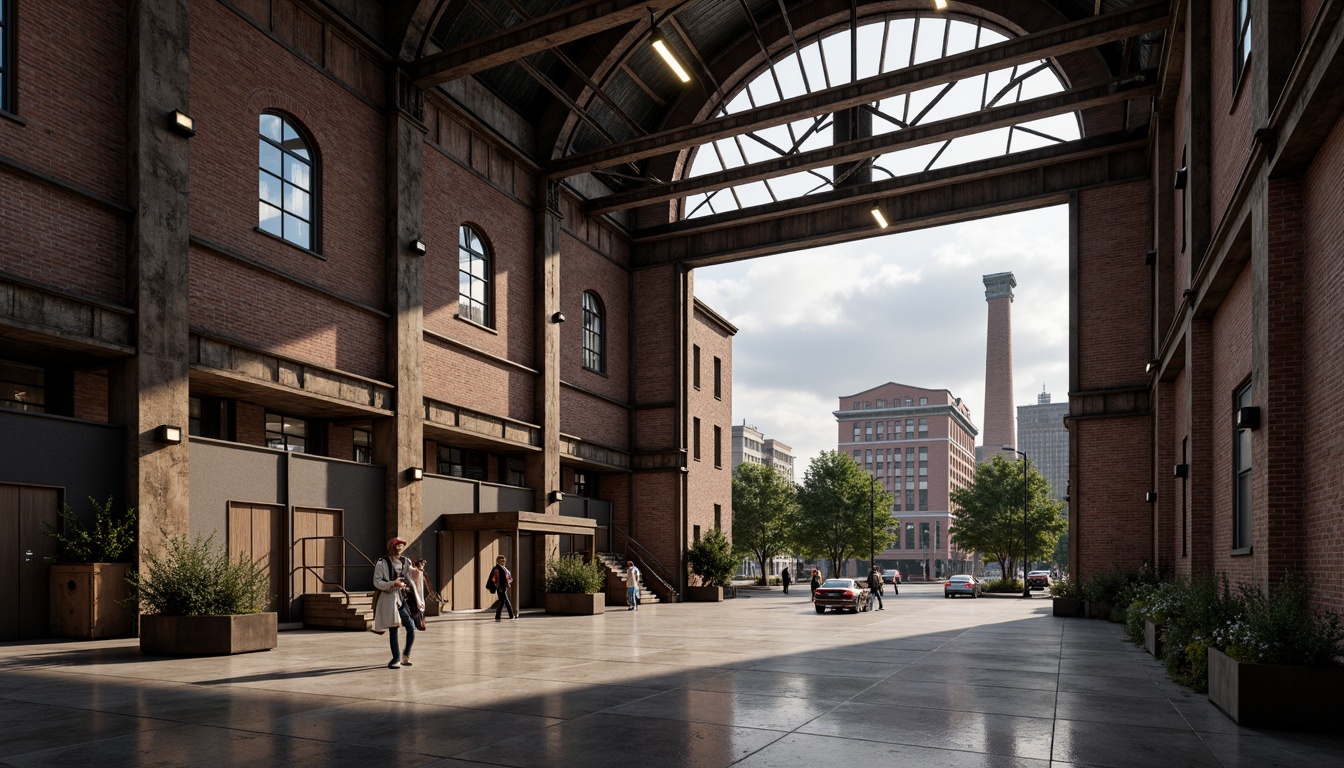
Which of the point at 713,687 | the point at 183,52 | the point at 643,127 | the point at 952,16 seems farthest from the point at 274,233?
the point at 952,16

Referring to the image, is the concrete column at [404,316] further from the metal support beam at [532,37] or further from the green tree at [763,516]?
the green tree at [763,516]

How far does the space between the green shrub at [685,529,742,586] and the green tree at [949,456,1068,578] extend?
4460cm

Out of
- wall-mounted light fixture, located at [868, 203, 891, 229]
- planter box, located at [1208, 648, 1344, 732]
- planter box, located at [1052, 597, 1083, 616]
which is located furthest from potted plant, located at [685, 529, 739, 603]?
planter box, located at [1208, 648, 1344, 732]

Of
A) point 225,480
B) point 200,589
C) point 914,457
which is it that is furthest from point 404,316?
point 914,457

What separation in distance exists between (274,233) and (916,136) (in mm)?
18268

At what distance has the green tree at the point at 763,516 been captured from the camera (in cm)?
7769

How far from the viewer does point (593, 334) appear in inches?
1415

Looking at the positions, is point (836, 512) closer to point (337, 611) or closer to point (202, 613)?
point (337, 611)

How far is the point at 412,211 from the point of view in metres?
24.7

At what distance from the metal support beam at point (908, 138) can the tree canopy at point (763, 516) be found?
47.8 meters

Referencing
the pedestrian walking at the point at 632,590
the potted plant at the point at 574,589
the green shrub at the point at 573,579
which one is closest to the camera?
the potted plant at the point at 574,589

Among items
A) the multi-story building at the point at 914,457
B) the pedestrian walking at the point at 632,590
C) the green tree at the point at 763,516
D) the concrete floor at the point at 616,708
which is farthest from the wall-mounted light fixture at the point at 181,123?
the multi-story building at the point at 914,457

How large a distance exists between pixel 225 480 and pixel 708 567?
70.9 ft

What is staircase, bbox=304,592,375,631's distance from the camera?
20.5 m
